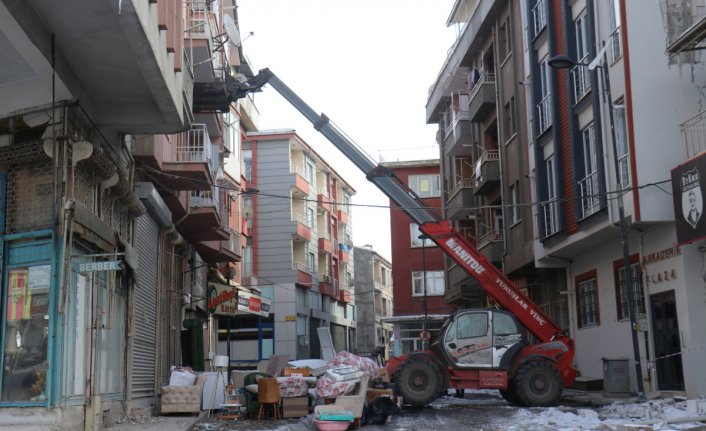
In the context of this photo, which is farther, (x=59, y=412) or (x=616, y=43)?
(x=616, y=43)

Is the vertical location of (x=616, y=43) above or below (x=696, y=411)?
above

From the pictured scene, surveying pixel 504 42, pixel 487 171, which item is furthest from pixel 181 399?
pixel 504 42

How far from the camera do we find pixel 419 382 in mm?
19156

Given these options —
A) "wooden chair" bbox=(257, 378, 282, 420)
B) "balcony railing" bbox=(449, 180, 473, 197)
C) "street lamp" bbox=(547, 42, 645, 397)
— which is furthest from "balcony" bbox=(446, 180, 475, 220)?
"wooden chair" bbox=(257, 378, 282, 420)

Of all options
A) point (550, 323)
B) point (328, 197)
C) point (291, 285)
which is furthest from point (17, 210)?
point (328, 197)

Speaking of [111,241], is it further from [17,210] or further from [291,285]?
[291,285]

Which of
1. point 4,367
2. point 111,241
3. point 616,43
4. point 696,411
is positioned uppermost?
point 616,43

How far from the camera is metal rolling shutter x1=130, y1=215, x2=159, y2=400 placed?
18.8 meters

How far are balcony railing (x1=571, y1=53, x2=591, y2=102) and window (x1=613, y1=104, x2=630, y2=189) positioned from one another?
2.44 m

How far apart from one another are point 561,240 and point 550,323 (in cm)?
422

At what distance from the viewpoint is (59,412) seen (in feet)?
39.9

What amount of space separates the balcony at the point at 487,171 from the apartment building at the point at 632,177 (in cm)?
704

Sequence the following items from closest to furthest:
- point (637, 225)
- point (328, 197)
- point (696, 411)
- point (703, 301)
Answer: point (696, 411), point (703, 301), point (637, 225), point (328, 197)

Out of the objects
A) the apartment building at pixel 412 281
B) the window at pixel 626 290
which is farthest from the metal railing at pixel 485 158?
the apartment building at pixel 412 281
